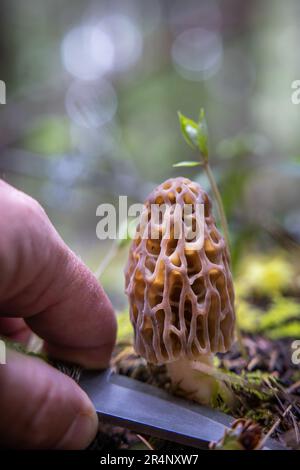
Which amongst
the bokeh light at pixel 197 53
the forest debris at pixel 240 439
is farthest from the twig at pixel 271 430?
the bokeh light at pixel 197 53

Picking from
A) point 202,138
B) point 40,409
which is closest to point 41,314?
point 40,409

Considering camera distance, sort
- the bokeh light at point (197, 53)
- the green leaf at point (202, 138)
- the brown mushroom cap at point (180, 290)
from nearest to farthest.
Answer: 1. the brown mushroom cap at point (180, 290)
2. the green leaf at point (202, 138)
3. the bokeh light at point (197, 53)

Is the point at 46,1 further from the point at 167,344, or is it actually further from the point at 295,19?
the point at 167,344

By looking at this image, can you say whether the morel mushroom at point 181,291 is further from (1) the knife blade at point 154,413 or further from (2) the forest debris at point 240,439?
(2) the forest debris at point 240,439

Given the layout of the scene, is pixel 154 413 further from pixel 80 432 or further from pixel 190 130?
pixel 190 130

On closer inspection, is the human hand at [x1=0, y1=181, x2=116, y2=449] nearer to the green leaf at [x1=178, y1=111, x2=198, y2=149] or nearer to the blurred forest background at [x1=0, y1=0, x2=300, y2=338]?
the green leaf at [x1=178, y1=111, x2=198, y2=149]

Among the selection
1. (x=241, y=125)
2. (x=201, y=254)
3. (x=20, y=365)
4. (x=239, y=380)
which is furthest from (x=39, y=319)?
(x=241, y=125)
